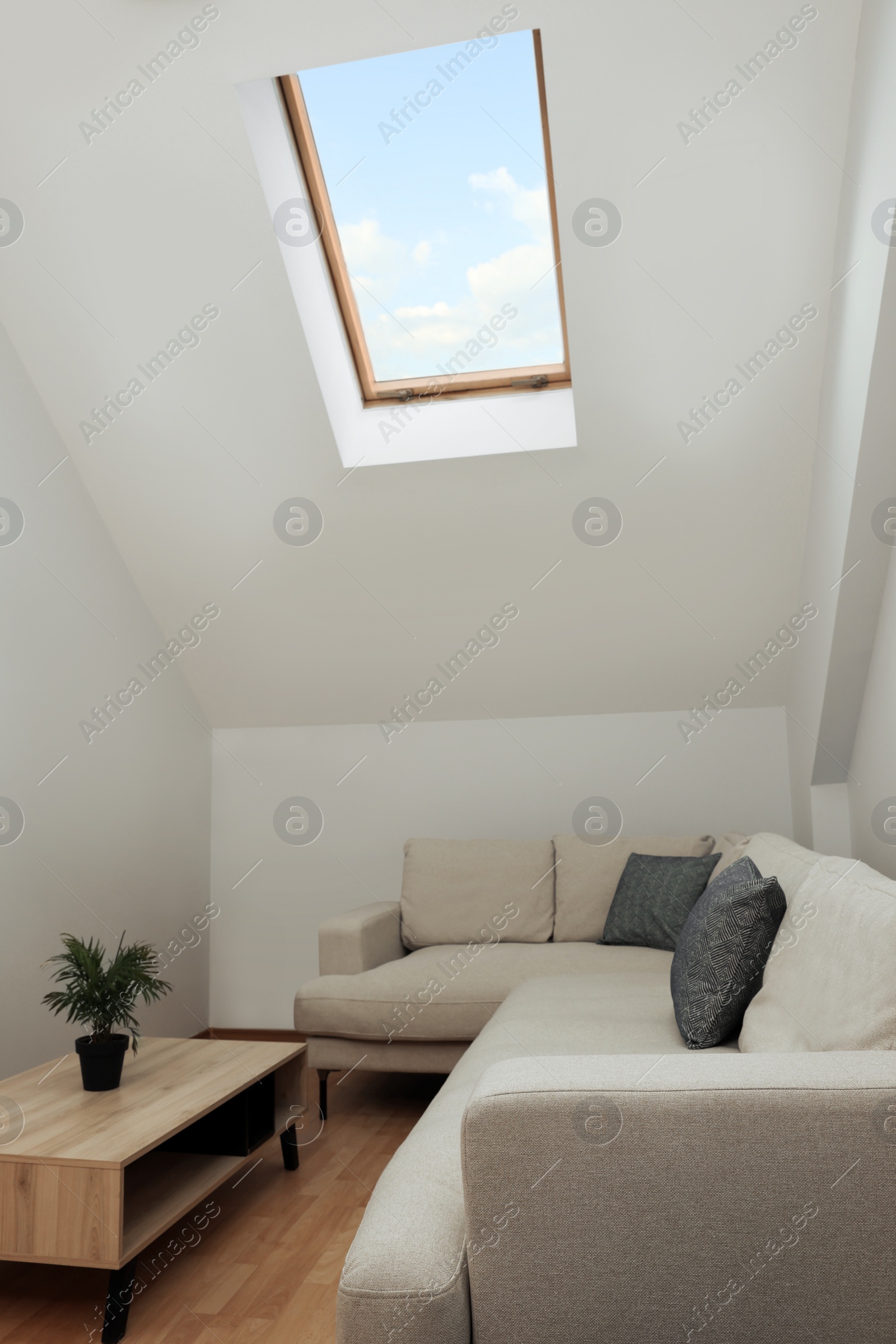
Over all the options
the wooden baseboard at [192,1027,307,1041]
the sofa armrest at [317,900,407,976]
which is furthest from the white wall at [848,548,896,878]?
the wooden baseboard at [192,1027,307,1041]

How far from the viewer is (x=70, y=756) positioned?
3447 millimetres

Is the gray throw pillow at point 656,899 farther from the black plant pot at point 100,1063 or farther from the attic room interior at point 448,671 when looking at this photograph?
the black plant pot at point 100,1063

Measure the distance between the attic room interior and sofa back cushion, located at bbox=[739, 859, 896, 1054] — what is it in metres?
0.01

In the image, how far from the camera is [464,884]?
3.80m

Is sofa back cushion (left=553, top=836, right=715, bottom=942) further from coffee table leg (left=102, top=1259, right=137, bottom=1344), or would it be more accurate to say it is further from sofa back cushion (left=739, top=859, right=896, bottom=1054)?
coffee table leg (left=102, top=1259, right=137, bottom=1344)

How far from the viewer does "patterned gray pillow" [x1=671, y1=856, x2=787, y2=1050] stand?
1.87 m

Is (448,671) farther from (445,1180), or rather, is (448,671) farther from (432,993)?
(445,1180)

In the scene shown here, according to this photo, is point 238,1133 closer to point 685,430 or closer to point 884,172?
point 685,430

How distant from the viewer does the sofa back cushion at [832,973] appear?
54.1 inches

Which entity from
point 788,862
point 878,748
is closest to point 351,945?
point 788,862

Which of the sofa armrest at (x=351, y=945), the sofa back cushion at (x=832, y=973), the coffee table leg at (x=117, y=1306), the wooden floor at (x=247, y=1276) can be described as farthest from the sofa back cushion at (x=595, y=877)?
the coffee table leg at (x=117, y=1306)

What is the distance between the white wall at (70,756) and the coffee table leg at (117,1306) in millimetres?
1283

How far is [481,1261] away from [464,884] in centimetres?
265

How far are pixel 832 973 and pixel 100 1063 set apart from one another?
5.96 ft
